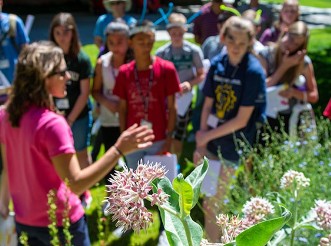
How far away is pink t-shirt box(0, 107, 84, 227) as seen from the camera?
2402 mm

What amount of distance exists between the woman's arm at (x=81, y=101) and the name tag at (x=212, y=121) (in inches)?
47.6

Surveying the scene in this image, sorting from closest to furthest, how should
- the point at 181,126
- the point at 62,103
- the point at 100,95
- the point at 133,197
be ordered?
the point at 133,197 < the point at 62,103 < the point at 100,95 < the point at 181,126

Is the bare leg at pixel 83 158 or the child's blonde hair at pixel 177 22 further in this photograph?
the child's blonde hair at pixel 177 22

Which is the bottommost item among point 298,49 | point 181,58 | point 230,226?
point 181,58

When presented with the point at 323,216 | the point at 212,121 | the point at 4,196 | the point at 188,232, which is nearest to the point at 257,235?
the point at 188,232

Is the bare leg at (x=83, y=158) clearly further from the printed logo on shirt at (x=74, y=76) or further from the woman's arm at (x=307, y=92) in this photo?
the woman's arm at (x=307, y=92)

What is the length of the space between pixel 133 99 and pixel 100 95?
69 cm

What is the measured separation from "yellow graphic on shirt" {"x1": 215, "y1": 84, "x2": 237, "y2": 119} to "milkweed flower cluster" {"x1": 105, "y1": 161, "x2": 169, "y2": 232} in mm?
2877

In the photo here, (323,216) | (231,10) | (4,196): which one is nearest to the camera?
(323,216)

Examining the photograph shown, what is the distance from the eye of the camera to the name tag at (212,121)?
3775mm

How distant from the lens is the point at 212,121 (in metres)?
3.80

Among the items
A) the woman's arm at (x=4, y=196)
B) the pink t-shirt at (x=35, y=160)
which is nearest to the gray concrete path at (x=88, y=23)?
the woman's arm at (x=4, y=196)

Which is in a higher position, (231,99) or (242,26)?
(242,26)

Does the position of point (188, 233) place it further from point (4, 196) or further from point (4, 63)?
point (4, 63)
